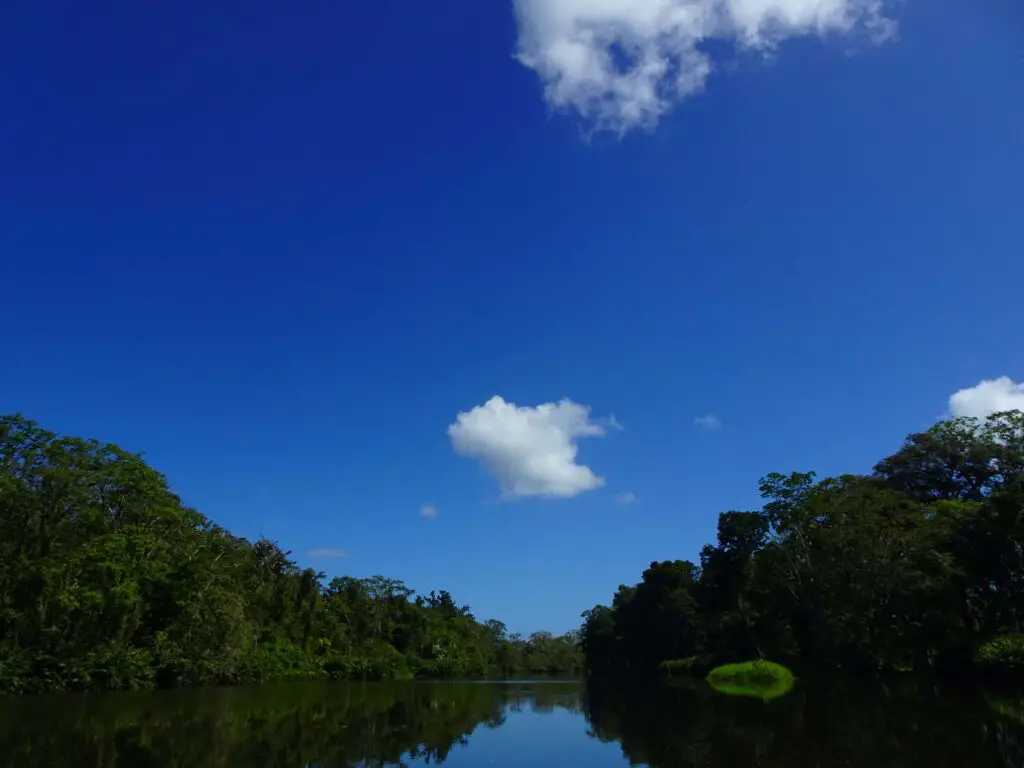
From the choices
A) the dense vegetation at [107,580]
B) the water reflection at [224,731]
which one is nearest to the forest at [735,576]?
the dense vegetation at [107,580]

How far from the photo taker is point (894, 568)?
120 ft

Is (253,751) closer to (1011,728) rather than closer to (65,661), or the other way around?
(1011,728)

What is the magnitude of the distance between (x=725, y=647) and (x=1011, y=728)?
4208cm

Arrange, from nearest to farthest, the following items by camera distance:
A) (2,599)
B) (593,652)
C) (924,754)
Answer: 1. (924,754)
2. (2,599)
3. (593,652)

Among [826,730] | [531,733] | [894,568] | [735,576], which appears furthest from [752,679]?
[735,576]

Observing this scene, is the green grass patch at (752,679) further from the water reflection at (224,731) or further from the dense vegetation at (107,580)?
the dense vegetation at (107,580)

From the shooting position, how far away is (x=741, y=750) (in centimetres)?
1275

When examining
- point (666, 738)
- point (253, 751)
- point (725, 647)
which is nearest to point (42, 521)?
point (253, 751)

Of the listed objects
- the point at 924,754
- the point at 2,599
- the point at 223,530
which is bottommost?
the point at 924,754

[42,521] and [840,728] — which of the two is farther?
[42,521]

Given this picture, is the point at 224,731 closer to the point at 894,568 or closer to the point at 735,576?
the point at 894,568

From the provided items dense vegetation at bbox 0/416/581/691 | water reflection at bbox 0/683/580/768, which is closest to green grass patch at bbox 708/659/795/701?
water reflection at bbox 0/683/580/768

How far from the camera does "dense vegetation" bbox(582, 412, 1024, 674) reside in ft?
108

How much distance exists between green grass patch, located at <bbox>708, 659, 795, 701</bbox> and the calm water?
255 inches
